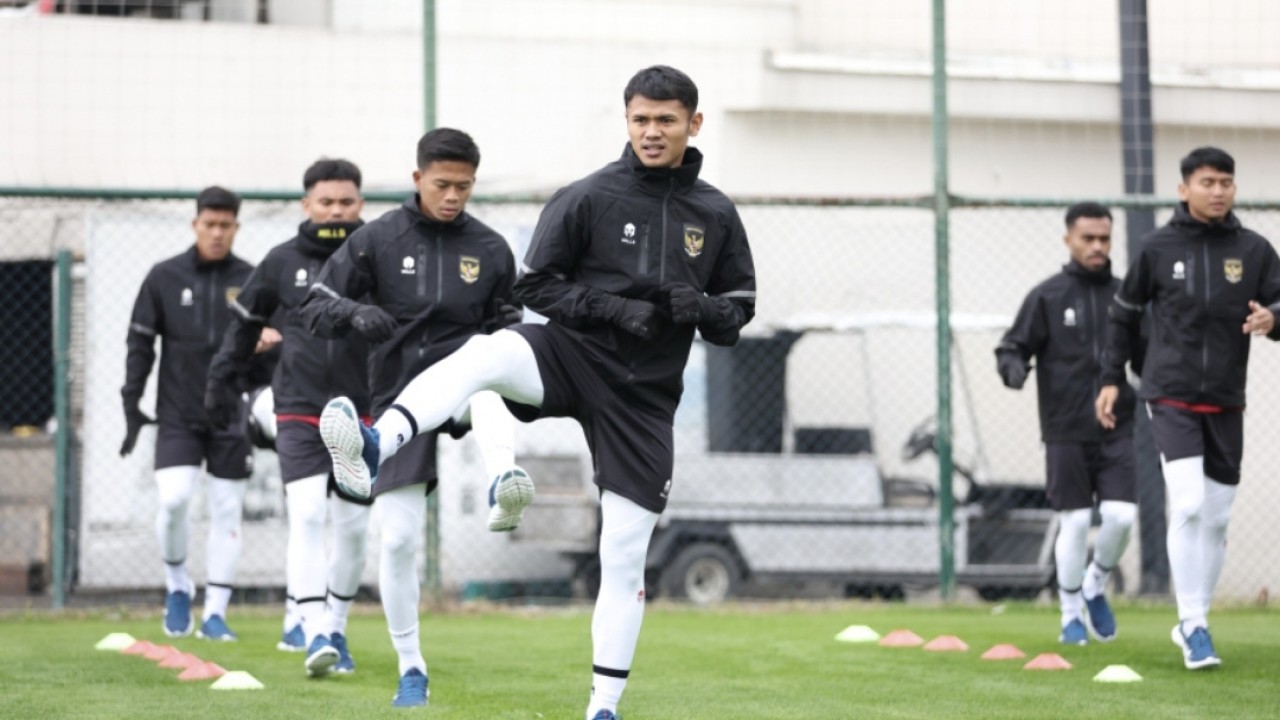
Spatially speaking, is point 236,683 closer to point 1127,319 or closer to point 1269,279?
point 1127,319

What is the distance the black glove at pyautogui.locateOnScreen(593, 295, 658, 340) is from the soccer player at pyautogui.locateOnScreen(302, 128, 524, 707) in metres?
1.10

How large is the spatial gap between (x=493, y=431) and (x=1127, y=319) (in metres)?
3.75

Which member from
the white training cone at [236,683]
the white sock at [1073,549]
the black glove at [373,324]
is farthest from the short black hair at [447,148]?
the white sock at [1073,549]

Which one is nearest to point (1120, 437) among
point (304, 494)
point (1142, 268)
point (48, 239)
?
point (1142, 268)

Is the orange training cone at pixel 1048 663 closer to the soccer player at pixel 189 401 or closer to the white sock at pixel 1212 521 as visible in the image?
the white sock at pixel 1212 521

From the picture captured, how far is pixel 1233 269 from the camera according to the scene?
8.43 m

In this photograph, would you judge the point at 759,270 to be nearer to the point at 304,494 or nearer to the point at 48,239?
the point at 48,239

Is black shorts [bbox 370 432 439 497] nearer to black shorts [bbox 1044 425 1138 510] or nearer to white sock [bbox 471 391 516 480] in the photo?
white sock [bbox 471 391 516 480]

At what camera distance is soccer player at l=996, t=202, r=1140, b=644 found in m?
9.72

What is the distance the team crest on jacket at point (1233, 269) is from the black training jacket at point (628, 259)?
3.24 m

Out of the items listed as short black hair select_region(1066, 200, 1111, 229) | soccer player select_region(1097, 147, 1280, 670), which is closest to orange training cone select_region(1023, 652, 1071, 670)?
soccer player select_region(1097, 147, 1280, 670)

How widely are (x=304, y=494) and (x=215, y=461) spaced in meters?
2.13

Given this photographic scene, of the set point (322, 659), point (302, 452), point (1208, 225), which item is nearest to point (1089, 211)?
point (1208, 225)

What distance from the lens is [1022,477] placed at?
15359mm
